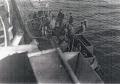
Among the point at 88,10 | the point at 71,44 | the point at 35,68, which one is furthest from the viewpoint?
the point at 88,10

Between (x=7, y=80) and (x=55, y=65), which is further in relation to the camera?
(x=7, y=80)

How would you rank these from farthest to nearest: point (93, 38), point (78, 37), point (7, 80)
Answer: point (93, 38)
point (78, 37)
point (7, 80)

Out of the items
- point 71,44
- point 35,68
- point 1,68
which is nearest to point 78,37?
point 71,44

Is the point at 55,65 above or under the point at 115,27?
above

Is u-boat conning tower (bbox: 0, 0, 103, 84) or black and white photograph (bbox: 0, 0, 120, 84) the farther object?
black and white photograph (bbox: 0, 0, 120, 84)

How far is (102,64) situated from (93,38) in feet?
26.5

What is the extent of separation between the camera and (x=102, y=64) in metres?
28.8

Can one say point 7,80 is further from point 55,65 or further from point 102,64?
point 102,64

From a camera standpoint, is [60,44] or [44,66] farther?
[60,44]

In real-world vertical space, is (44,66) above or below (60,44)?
above

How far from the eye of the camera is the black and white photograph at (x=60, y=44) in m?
10.5

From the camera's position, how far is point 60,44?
23.2 meters

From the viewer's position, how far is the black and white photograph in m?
10.5

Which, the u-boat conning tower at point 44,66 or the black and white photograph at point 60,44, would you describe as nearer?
the u-boat conning tower at point 44,66
